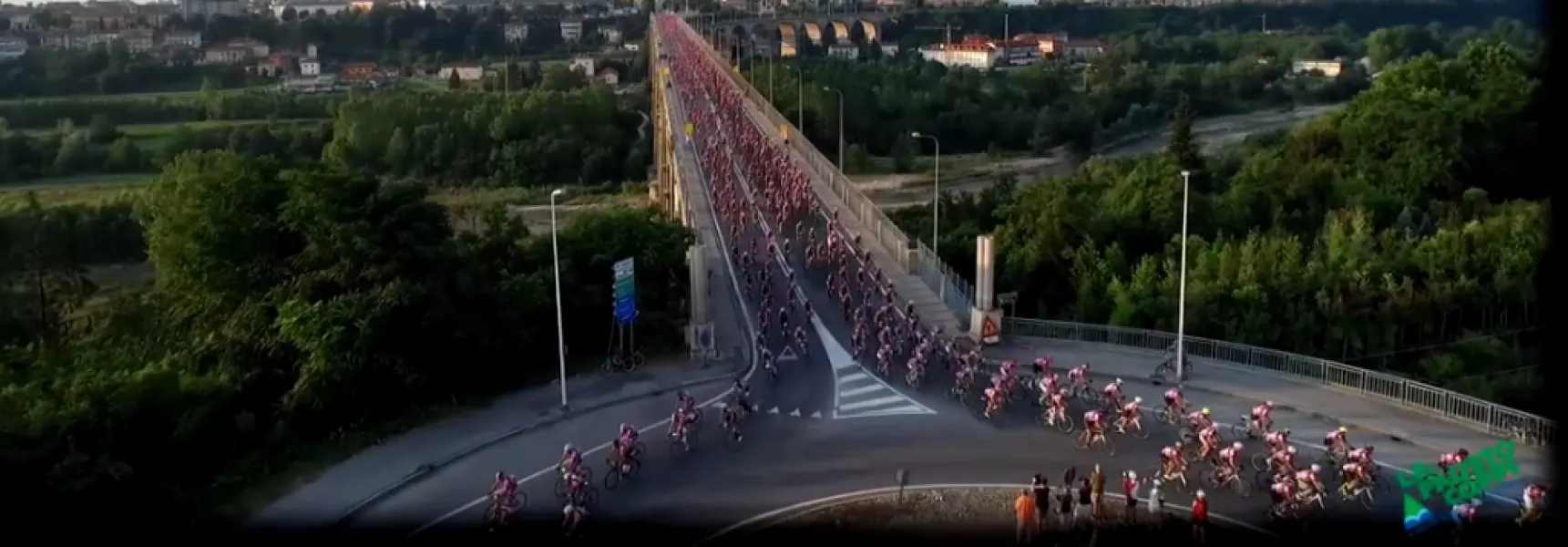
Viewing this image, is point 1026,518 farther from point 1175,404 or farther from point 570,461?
point 570,461

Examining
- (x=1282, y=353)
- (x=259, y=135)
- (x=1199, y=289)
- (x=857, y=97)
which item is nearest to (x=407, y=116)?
(x=259, y=135)

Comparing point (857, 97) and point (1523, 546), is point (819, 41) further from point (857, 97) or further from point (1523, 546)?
point (1523, 546)

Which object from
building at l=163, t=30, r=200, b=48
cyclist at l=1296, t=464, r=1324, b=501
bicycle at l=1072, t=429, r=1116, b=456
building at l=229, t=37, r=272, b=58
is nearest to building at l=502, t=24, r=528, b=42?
building at l=229, t=37, r=272, b=58

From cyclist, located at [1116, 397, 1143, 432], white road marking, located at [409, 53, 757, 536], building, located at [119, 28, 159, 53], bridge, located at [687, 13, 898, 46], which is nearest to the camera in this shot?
white road marking, located at [409, 53, 757, 536]

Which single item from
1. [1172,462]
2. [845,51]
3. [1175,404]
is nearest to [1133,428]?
[1175,404]

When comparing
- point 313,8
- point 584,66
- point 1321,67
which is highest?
point 313,8

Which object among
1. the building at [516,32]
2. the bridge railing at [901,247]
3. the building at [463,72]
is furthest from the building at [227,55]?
the building at [516,32]

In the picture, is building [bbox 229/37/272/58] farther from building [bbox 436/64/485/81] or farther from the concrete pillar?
the concrete pillar
